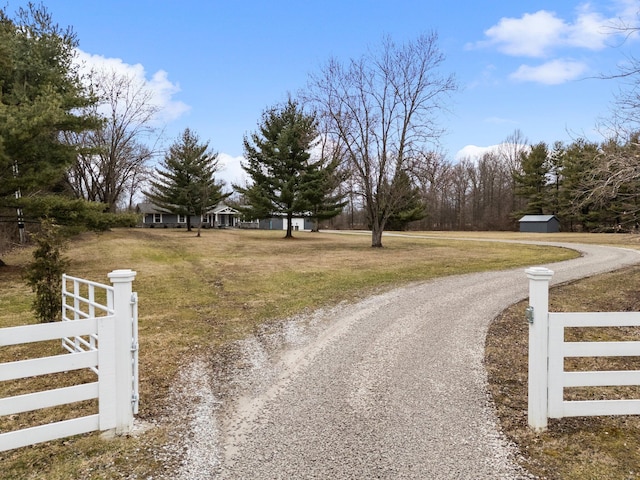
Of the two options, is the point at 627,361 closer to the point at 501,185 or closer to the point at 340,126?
the point at 340,126

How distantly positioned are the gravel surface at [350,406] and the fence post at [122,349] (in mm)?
510

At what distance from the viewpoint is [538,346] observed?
3133 mm

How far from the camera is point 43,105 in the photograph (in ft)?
35.1

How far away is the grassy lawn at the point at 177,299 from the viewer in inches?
111

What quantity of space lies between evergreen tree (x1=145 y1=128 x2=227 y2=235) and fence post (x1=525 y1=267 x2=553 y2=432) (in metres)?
32.7

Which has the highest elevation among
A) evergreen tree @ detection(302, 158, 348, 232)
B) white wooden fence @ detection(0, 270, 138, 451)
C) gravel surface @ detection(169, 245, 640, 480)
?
evergreen tree @ detection(302, 158, 348, 232)

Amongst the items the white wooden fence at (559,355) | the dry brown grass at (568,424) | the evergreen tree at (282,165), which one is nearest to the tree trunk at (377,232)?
the evergreen tree at (282,165)

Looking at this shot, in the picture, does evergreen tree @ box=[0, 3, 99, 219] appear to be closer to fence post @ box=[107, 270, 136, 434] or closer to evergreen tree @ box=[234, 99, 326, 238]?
fence post @ box=[107, 270, 136, 434]

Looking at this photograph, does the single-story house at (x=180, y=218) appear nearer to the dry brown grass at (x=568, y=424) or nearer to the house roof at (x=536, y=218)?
the house roof at (x=536, y=218)

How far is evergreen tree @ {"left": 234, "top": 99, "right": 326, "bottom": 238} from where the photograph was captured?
89.7 ft

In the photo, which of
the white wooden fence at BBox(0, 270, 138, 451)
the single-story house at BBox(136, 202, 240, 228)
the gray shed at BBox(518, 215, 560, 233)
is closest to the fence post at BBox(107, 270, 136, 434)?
the white wooden fence at BBox(0, 270, 138, 451)

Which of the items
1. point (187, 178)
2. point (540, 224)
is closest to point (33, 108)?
point (187, 178)

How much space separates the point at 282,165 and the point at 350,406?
25.7m

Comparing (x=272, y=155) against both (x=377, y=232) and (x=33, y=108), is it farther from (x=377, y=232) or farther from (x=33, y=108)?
(x=33, y=108)
